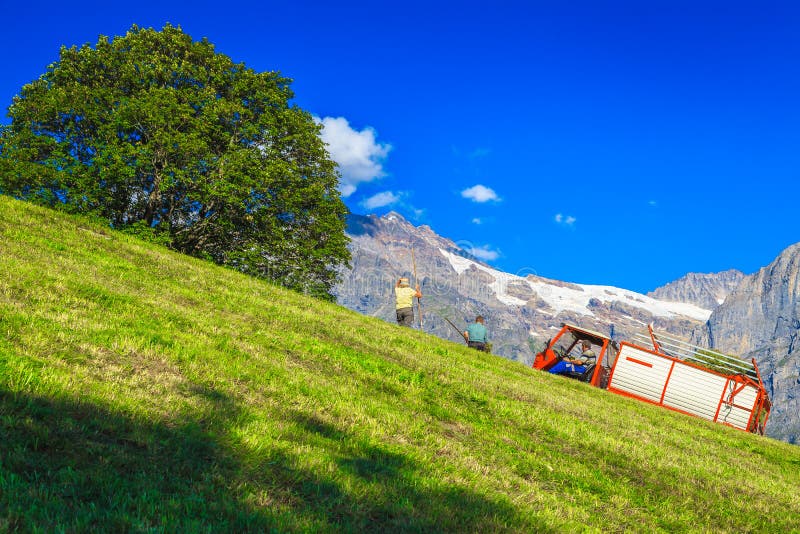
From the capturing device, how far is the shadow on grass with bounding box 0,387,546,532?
3.71m

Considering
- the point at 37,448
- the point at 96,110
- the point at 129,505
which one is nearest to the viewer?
the point at 129,505

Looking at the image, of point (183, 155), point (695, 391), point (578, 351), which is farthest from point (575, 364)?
point (183, 155)

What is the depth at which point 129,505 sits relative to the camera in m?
3.83

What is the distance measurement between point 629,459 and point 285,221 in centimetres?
2852

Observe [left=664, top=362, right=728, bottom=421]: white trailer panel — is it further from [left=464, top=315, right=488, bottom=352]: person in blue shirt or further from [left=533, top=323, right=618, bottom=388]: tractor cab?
[left=464, top=315, right=488, bottom=352]: person in blue shirt

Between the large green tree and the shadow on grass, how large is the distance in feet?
82.3

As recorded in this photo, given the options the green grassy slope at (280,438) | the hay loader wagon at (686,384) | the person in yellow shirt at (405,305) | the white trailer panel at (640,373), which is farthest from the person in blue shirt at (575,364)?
the green grassy slope at (280,438)

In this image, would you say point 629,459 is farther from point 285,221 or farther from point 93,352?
point 285,221

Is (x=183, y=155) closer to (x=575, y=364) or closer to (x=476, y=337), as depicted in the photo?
(x=476, y=337)

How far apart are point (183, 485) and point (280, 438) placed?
153 centimetres

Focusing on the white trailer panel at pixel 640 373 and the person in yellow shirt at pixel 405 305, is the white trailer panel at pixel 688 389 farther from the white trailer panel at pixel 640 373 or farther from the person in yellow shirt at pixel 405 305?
the person in yellow shirt at pixel 405 305

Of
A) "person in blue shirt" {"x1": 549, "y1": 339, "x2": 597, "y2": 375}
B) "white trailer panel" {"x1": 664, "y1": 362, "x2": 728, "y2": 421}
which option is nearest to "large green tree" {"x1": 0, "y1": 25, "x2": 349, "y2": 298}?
"person in blue shirt" {"x1": 549, "y1": 339, "x2": 597, "y2": 375}

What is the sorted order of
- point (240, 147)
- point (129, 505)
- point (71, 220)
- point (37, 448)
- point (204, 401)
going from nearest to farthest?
point (129, 505)
point (37, 448)
point (204, 401)
point (71, 220)
point (240, 147)

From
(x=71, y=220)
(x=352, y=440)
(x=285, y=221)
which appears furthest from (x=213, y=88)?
(x=352, y=440)
